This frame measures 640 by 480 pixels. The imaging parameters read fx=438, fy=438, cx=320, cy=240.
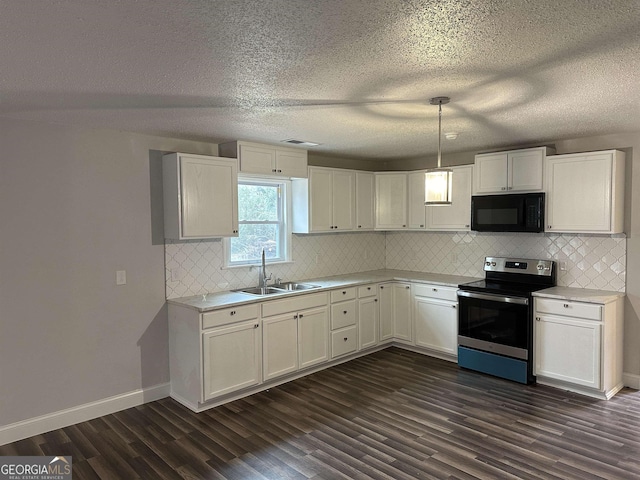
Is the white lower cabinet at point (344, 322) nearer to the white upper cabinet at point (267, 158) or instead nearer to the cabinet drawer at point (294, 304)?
→ the cabinet drawer at point (294, 304)

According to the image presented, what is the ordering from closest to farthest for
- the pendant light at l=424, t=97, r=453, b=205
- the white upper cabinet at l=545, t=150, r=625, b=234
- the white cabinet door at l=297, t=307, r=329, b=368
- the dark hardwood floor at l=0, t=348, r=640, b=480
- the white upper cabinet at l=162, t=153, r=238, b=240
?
the dark hardwood floor at l=0, t=348, r=640, b=480 < the pendant light at l=424, t=97, r=453, b=205 < the white upper cabinet at l=162, t=153, r=238, b=240 < the white upper cabinet at l=545, t=150, r=625, b=234 < the white cabinet door at l=297, t=307, r=329, b=368

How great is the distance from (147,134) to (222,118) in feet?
3.24

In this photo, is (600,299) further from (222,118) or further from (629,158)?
(222,118)

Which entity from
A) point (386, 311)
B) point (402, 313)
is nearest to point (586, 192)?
point (402, 313)

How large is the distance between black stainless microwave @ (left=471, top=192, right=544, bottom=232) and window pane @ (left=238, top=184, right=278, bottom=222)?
7.28 ft

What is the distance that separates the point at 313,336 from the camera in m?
4.53

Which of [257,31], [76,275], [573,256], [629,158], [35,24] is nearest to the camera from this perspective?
[35,24]

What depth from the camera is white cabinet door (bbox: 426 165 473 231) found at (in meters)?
4.97


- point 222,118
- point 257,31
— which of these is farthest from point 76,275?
point 257,31

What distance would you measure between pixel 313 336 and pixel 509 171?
265cm

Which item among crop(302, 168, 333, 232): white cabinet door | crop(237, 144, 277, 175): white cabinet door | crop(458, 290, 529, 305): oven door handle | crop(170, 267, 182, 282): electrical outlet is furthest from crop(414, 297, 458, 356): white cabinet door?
crop(170, 267, 182, 282): electrical outlet

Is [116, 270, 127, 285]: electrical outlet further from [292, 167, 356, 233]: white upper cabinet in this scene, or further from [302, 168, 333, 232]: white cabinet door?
[302, 168, 333, 232]: white cabinet door

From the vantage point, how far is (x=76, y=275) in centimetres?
350

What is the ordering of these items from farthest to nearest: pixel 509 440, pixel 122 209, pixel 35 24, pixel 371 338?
pixel 371 338 → pixel 122 209 → pixel 509 440 → pixel 35 24
